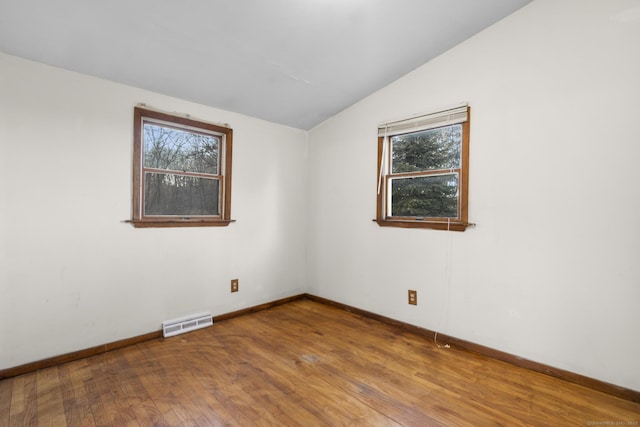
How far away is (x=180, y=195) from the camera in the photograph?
2.84 m

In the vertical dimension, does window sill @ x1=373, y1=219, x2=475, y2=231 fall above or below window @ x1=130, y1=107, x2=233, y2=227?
below

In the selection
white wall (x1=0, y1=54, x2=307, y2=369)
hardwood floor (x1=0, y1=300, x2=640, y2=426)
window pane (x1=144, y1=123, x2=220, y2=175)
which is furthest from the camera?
window pane (x1=144, y1=123, x2=220, y2=175)

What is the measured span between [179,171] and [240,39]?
51.6 inches

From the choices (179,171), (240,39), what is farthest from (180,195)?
(240,39)

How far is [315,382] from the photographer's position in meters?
1.97

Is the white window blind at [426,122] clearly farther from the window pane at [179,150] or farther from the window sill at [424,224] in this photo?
the window pane at [179,150]

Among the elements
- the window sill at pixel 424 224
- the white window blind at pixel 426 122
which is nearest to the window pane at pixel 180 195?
the window sill at pixel 424 224

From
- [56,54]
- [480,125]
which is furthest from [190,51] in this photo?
[480,125]

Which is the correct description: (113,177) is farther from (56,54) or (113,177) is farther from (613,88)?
(613,88)

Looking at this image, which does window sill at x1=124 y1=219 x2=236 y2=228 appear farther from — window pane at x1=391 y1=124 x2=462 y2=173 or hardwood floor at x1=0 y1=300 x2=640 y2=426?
window pane at x1=391 y1=124 x2=462 y2=173

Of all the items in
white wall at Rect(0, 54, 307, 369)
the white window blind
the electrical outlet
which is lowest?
the electrical outlet

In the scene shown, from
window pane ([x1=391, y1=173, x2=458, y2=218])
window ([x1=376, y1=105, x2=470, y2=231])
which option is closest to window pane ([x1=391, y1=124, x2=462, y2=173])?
window ([x1=376, y1=105, x2=470, y2=231])

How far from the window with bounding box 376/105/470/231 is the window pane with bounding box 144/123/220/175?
1746mm

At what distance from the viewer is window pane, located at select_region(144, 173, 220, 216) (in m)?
2.65
